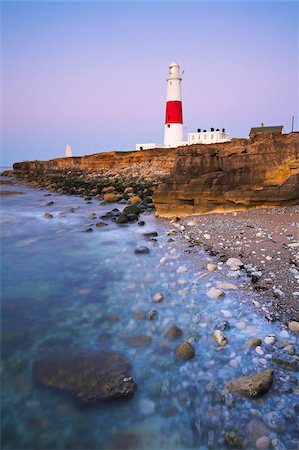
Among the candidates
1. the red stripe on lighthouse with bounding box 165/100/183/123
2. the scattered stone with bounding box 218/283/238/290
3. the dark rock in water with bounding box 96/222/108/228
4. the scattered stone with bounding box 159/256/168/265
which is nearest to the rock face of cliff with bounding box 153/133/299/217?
the dark rock in water with bounding box 96/222/108/228

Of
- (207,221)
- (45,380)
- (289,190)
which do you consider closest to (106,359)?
(45,380)

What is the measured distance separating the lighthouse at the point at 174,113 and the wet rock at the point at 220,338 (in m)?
33.5

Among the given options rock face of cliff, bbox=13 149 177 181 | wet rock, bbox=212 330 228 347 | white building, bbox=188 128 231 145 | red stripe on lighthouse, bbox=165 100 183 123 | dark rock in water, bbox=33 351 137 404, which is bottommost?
dark rock in water, bbox=33 351 137 404

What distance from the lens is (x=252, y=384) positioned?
9.38ft

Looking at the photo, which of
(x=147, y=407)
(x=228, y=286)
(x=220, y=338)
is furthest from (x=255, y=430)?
(x=228, y=286)

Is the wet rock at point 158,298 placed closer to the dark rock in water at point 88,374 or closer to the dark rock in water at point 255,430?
the dark rock in water at point 88,374

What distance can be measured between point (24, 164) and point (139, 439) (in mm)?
60354

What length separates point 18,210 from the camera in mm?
15672

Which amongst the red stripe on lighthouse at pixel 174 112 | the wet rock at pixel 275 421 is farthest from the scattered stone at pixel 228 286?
the red stripe on lighthouse at pixel 174 112

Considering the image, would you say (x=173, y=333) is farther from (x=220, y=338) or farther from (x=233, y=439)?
(x=233, y=439)

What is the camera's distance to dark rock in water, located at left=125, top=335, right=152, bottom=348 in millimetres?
3695

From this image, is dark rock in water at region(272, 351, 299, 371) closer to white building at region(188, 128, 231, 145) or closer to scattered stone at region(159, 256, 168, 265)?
scattered stone at region(159, 256, 168, 265)

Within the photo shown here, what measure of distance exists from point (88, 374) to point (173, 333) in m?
1.11

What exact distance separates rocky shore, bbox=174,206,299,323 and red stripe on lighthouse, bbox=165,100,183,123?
2816cm
